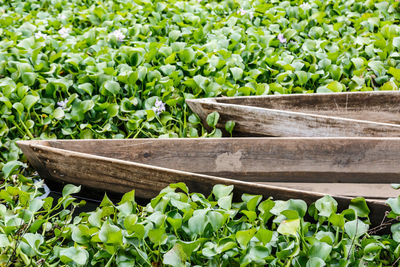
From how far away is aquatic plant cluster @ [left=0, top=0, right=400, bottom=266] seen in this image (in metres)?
1.77

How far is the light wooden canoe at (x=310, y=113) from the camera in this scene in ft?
A: 8.32

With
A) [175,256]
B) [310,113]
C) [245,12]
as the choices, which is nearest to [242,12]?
[245,12]

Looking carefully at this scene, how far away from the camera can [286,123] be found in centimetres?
262

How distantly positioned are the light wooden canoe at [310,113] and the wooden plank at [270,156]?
0.64 feet

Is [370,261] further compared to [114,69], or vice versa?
[114,69]

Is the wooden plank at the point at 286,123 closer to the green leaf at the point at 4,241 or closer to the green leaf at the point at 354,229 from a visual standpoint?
the green leaf at the point at 354,229

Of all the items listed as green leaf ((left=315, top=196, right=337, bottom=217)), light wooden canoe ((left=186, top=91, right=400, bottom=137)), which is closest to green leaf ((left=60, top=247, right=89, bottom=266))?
green leaf ((left=315, top=196, right=337, bottom=217))

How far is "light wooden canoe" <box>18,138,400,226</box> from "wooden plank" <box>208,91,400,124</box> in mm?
396

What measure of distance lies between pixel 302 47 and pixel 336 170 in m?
1.25

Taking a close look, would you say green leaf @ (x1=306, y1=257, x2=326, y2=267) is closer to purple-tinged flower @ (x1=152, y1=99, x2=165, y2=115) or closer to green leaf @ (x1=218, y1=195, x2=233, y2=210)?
green leaf @ (x1=218, y1=195, x2=233, y2=210)

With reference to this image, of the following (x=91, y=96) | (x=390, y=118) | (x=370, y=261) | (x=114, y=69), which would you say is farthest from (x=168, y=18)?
(x=370, y=261)

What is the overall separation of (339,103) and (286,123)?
39cm

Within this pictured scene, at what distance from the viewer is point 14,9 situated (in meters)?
4.60

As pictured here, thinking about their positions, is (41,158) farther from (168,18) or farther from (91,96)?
(168,18)
